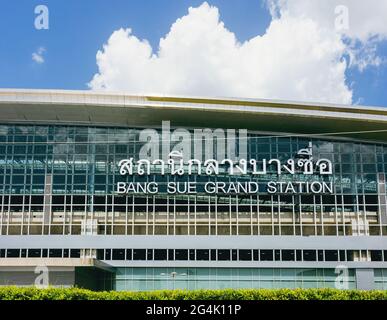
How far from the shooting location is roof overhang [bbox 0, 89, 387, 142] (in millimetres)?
39812

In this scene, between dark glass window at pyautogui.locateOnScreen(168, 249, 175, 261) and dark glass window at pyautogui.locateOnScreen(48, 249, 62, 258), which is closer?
dark glass window at pyautogui.locateOnScreen(168, 249, 175, 261)

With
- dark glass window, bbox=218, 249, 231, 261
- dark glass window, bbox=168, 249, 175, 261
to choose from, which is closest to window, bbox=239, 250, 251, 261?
dark glass window, bbox=218, 249, 231, 261

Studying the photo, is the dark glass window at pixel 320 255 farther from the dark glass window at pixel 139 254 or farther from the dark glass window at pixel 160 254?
the dark glass window at pixel 139 254

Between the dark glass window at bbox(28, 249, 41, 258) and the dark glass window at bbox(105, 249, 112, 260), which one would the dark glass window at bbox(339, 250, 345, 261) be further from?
the dark glass window at bbox(28, 249, 41, 258)

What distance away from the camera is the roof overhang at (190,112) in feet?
131

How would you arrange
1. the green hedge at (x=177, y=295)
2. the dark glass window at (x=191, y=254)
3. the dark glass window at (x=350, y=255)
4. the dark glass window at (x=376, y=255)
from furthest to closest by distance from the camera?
the dark glass window at (x=376, y=255), the dark glass window at (x=350, y=255), the dark glass window at (x=191, y=254), the green hedge at (x=177, y=295)

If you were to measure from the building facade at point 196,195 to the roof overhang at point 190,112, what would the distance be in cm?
8

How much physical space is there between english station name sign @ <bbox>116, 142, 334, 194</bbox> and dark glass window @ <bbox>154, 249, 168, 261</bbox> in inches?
169

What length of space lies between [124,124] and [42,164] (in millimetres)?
6842

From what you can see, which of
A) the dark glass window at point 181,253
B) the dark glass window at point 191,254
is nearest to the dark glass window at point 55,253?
the dark glass window at point 181,253

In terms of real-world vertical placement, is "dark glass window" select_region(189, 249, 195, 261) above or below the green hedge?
above

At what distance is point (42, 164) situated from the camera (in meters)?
41.6

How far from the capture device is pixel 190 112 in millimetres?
40344
